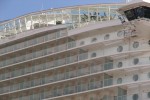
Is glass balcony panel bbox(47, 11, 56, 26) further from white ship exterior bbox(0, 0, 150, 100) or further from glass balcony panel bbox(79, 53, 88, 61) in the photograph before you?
glass balcony panel bbox(79, 53, 88, 61)

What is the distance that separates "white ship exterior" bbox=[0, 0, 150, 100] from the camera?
59875mm

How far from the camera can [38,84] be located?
69688 millimetres

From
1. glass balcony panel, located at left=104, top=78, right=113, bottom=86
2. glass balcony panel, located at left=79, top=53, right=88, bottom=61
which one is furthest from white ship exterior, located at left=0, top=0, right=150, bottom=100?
glass balcony panel, located at left=104, top=78, right=113, bottom=86

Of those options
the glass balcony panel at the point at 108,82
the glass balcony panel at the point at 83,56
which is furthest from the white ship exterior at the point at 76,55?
the glass balcony panel at the point at 108,82

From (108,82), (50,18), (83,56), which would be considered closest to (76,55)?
(83,56)

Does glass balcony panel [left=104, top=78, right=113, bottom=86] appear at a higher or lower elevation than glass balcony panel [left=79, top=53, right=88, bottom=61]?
lower

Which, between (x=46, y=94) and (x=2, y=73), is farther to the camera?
(x=2, y=73)

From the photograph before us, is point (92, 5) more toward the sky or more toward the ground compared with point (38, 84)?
more toward the sky

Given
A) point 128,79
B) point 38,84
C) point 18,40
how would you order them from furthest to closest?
1. point 18,40
2. point 38,84
3. point 128,79

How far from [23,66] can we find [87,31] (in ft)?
40.8

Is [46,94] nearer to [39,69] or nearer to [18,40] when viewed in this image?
[39,69]

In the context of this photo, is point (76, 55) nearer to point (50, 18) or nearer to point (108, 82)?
point (108, 82)

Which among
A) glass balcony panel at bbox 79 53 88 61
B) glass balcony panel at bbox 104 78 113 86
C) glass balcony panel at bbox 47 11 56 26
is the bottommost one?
glass balcony panel at bbox 104 78 113 86

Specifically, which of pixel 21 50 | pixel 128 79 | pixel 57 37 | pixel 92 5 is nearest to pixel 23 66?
pixel 21 50
